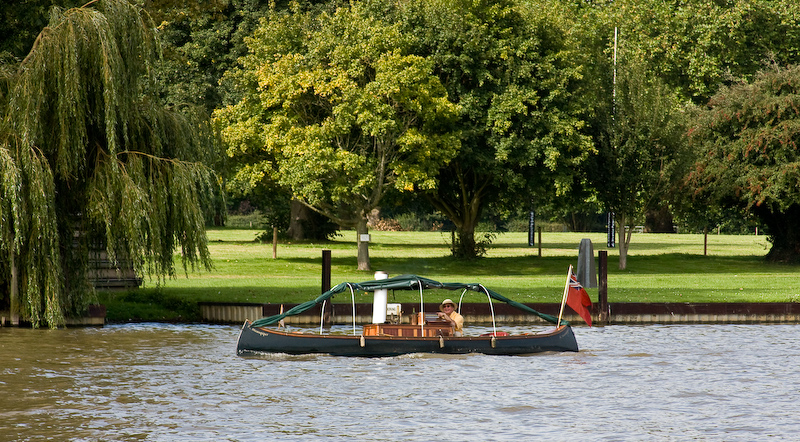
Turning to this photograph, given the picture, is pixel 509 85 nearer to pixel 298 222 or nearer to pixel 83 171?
pixel 298 222

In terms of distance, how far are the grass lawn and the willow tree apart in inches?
149

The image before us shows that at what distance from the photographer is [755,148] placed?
44.2m

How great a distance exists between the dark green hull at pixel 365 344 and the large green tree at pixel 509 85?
21.2 meters

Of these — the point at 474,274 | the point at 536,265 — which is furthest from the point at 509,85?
the point at 536,265

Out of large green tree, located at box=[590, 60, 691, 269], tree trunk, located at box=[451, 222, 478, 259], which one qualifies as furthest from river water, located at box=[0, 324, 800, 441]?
tree trunk, located at box=[451, 222, 478, 259]

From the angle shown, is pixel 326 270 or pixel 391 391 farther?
pixel 326 270

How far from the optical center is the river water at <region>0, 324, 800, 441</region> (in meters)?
14.9

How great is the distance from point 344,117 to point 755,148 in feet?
58.4

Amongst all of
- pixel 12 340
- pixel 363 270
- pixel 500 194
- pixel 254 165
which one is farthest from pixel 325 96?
pixel 12 340

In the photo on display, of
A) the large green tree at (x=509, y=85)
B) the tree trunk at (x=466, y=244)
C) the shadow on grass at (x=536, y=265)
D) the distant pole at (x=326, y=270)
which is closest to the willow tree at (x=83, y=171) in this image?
the distant pole at (x=326, y=270)

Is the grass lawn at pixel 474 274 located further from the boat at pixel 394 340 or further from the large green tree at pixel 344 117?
the boat at pixel 394 340

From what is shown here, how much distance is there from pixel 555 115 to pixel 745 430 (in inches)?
1156

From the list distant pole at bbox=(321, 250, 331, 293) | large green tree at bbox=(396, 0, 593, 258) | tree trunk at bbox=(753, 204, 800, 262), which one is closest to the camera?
distant pole at bbox=(321, 250, 331, 293)

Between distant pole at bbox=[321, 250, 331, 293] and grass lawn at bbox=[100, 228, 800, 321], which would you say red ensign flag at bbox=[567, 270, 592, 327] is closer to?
grass lawn at bbox=[100, 228, 800, 321]
